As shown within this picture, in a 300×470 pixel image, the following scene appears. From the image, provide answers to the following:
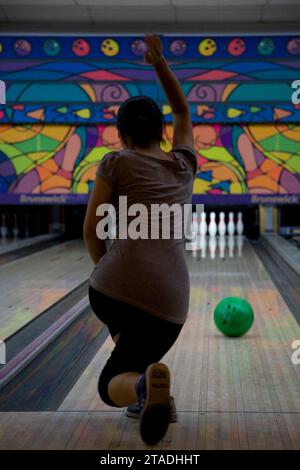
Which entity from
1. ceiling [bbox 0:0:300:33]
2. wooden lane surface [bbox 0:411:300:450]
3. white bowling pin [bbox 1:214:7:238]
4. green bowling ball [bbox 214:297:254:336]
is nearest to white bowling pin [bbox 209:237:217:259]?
ceiling [bbox 0:0:300:33]

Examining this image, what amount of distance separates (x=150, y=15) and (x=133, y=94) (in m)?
0.87

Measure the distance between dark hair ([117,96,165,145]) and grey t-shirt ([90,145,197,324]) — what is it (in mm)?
60

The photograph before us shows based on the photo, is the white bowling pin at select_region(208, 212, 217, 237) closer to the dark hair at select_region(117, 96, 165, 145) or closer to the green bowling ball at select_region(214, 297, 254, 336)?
the green bowling ball at select_region(214, 297, 254, 336)

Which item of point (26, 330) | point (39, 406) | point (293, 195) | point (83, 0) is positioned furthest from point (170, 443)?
point (293, 195)

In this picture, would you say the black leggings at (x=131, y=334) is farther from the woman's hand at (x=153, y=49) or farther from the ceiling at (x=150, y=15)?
the ceiling at (x=150, y=15)

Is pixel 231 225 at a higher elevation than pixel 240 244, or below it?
higher

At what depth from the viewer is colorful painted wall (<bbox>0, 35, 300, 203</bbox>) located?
21.9 ft

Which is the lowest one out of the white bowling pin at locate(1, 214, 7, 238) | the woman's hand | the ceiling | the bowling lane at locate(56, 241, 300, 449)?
the bowling lane at locate(56, 241, 300, 449)

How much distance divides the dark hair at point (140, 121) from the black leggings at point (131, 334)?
1.33ft

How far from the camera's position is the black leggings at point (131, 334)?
1.92 metres

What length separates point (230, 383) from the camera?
280 cm

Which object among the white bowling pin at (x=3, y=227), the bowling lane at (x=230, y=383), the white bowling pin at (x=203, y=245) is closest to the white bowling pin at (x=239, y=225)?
the white bowling pin at (x=203, y=245)

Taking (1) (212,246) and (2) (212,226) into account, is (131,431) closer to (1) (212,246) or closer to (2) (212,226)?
(1) (212,246)

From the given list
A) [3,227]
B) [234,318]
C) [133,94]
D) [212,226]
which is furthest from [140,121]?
[3,227]
